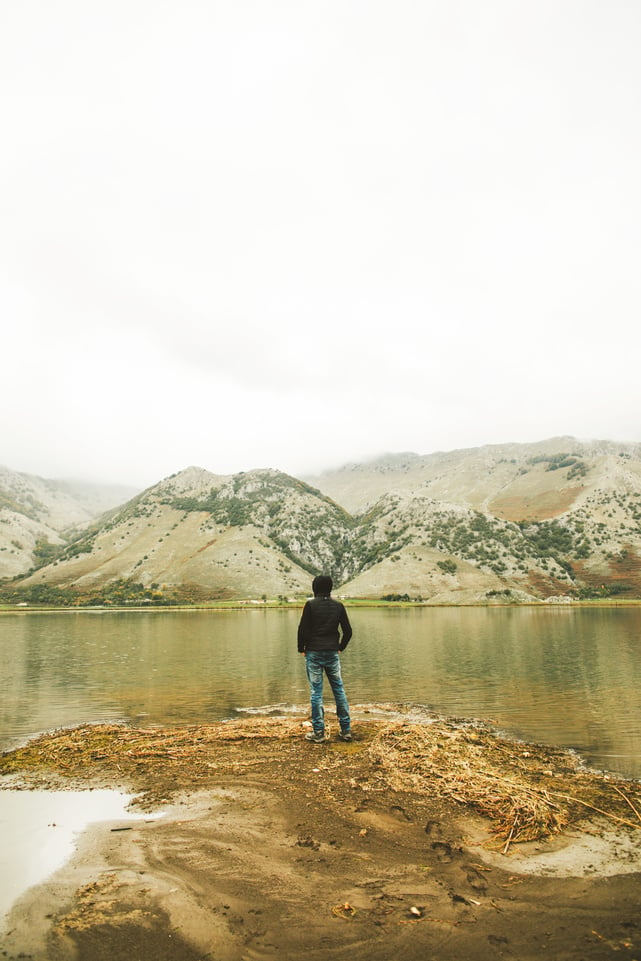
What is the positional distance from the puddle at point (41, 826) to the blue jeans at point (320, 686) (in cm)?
430

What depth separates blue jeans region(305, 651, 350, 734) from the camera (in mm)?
11375

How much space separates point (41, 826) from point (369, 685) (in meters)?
16.4

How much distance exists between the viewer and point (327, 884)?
5.38 metres

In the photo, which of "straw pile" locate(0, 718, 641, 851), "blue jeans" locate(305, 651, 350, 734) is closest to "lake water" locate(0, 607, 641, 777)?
"straw pile" locate(0, 718, 641, 851)

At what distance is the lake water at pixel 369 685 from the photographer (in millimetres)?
14938

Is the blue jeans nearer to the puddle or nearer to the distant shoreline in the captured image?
the puddle

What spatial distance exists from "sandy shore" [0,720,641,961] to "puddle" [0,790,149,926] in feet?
0.70

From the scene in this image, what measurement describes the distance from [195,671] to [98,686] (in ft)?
17.2

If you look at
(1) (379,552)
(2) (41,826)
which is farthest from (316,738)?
(1) (379,552)

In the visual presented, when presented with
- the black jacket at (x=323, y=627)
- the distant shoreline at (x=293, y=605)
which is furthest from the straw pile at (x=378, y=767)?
the distant shoreline at (x=293, y=605)

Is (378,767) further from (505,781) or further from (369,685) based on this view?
(369,685)

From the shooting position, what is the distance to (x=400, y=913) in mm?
4855

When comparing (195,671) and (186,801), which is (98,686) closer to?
(195,671)

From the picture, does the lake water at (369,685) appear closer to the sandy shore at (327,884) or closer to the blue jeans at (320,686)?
the blue jeans at (320,686)
